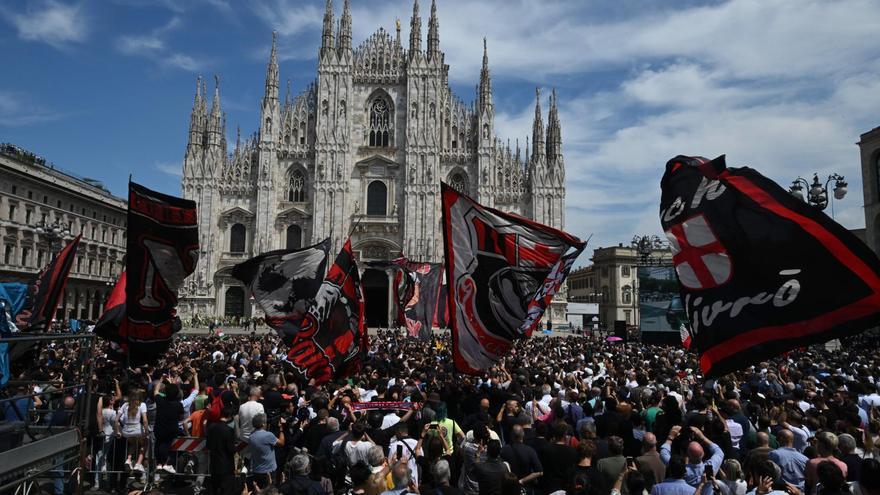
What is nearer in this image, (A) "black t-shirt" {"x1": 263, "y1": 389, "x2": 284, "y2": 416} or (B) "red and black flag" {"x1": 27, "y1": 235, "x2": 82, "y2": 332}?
(A) "black t-shirt" {"x1": 263, "y1": 389, "x2": 284, "y2": 416}

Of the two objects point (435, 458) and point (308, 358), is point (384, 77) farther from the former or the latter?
point (435, 458)

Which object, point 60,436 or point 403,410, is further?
point 403,410

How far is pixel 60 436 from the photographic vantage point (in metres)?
5.90

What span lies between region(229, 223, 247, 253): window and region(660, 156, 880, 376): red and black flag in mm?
42778

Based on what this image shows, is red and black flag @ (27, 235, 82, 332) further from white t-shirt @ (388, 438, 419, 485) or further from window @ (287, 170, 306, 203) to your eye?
window @ (287, 170, 306, 203)

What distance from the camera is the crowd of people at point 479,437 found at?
16.9ft

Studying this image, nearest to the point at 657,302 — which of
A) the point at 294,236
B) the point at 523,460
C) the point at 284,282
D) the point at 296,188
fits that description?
the point at 284,282

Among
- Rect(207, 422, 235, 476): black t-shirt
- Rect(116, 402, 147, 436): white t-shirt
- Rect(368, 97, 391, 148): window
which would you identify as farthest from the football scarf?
Rect(368, 97, 391, 148): window

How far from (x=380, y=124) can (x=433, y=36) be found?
8211 mm

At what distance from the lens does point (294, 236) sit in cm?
4506

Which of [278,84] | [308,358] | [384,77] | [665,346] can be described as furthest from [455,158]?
[308,358]

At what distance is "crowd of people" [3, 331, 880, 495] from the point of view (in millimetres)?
5160

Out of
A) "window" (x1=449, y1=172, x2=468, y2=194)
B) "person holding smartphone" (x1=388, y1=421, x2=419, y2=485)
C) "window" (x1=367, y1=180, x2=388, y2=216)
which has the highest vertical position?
"window" (x1=449, y1=172, x2=468, y2=194)

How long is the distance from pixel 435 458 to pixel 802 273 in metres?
3.69
